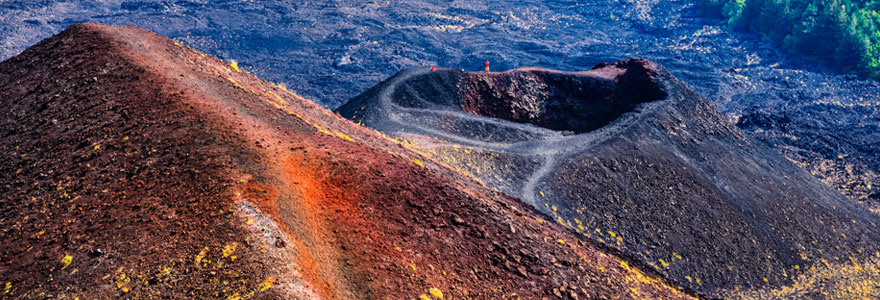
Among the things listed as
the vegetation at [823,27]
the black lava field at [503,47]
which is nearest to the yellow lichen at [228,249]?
the black lava field at [503,47]

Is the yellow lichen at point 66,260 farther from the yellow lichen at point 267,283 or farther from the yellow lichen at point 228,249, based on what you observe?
the yellow lichen at point 267,283

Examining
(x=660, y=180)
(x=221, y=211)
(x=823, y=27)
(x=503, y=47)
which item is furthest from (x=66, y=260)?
(x=823, y=27)

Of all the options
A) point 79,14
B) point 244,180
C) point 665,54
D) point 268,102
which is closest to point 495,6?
point 665,54

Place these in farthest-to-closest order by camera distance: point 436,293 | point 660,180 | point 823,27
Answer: point 823,27
point 660,180
point 436,293

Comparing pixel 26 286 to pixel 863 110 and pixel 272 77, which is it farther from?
pixel 863 110

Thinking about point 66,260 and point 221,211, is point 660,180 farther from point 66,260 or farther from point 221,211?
point 66,260
